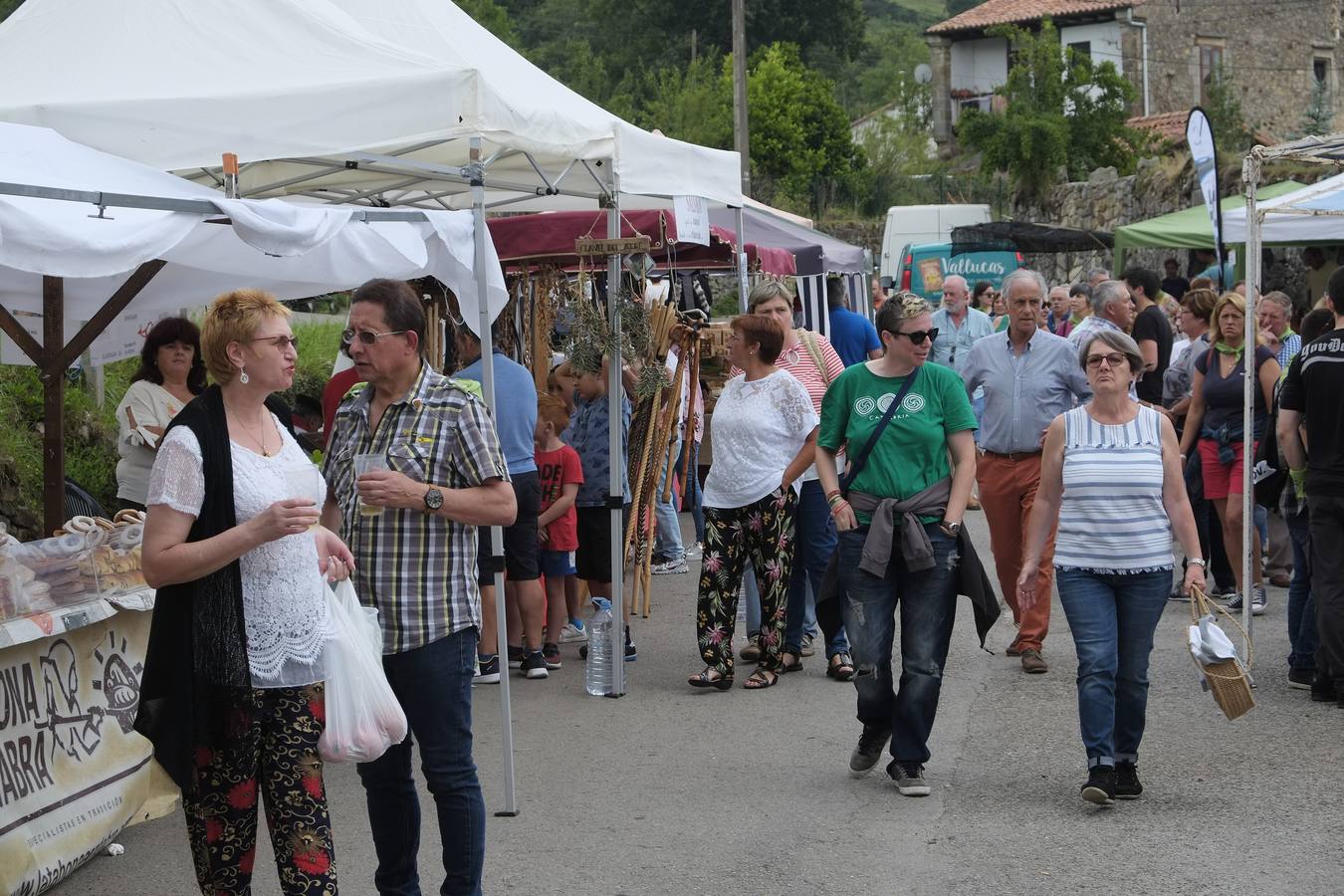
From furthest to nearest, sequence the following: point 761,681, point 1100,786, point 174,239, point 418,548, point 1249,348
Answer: point 761,681 < point 1249,348 < point 1100,786 < point 174,239 < point 418,548

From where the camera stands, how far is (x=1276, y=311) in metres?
9.78

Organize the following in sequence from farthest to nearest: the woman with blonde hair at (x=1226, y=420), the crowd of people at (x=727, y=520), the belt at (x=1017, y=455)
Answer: the woman with blonde hair at (x=1226, y=420) → the belt at (x=1017, y=455) → the crowd of people at (x=727, y=520)

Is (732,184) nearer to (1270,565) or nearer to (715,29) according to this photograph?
(1270,565)

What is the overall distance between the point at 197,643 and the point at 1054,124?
128 ft

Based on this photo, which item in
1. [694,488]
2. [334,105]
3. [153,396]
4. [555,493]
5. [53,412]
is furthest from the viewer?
[694,488]

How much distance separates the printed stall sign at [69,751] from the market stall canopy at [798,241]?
9.29 meters

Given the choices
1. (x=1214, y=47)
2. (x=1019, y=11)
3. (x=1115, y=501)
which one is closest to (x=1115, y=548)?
(x=1115, y=501)

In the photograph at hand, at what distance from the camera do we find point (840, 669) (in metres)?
8.08

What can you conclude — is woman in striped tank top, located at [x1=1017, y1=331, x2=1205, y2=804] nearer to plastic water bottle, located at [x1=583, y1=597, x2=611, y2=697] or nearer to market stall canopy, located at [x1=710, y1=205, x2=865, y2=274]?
plastic water bottle, located at [x1=583, y1=597, x2=611, y2=697]

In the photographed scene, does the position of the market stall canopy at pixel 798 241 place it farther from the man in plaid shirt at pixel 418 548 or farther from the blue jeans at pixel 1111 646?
the man in plaid shirt at pixel 418 548

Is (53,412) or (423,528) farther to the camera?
(53,412)

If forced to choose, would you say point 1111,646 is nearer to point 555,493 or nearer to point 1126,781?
point 1126,781

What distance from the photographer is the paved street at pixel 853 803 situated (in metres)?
5.11

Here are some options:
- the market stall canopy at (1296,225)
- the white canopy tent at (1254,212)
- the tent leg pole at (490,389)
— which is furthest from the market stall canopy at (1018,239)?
the tent leg pole at (490,389)
